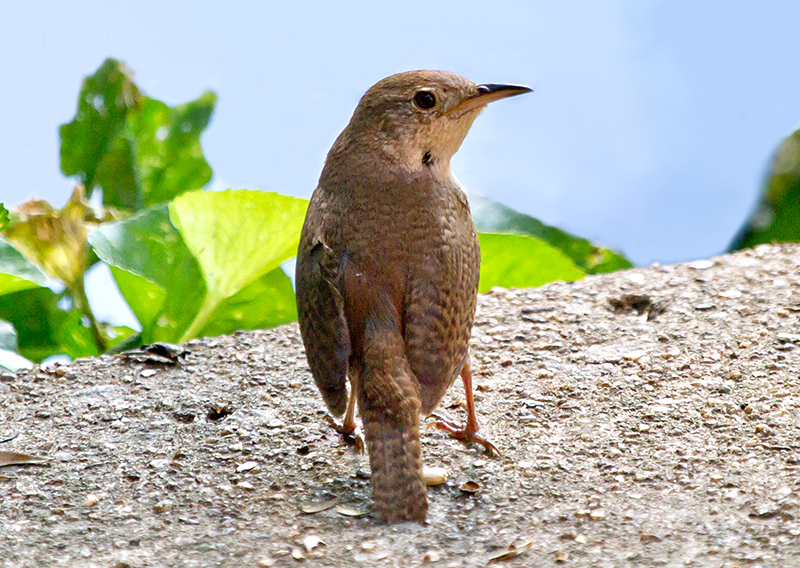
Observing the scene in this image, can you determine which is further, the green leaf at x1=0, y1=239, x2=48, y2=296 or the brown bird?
the green leaf at x1=0, y1=239, x2=48, y2=296

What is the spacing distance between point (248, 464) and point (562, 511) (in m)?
0.87

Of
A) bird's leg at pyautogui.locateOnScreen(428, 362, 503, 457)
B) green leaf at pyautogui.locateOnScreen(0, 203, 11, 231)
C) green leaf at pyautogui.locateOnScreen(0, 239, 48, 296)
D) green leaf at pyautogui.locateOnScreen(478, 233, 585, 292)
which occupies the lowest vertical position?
bird's leg at pyautogui.locateOnScreen(428, 362, 503, 457)

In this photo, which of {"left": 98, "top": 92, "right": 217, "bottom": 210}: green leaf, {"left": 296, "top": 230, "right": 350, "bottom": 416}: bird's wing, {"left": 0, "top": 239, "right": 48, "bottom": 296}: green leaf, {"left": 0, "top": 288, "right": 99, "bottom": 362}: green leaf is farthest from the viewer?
{"left": 98, "top": 92, "right": 217, "bottom": 210}: green leaf

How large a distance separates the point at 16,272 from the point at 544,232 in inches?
95.0

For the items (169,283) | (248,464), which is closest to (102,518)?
(248,464)

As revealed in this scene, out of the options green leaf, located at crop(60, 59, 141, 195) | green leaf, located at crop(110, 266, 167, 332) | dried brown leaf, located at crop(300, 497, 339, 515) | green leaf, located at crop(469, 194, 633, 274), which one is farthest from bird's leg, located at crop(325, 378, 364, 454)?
green leaf, located at crop(60, 59, 141, 195)

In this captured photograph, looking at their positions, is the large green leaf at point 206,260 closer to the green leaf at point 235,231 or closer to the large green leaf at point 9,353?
the green leaf at point 235,231

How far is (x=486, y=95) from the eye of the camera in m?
2.49

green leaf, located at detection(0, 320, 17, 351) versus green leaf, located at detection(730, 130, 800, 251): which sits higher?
green leaf, located at detection(730, 130, 800, 251)

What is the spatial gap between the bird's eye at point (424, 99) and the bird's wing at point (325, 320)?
0.44 meters

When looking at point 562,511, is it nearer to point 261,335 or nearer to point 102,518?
point 102,518

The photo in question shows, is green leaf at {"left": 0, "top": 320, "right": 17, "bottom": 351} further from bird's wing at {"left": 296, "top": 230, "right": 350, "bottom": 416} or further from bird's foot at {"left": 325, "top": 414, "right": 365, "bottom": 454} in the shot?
bird's wing at {"left": 296, "top": 230, "right": 350, "bottom": 416}

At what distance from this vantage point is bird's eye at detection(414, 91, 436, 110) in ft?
8.00

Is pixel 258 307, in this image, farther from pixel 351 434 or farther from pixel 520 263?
pixel 351 434
